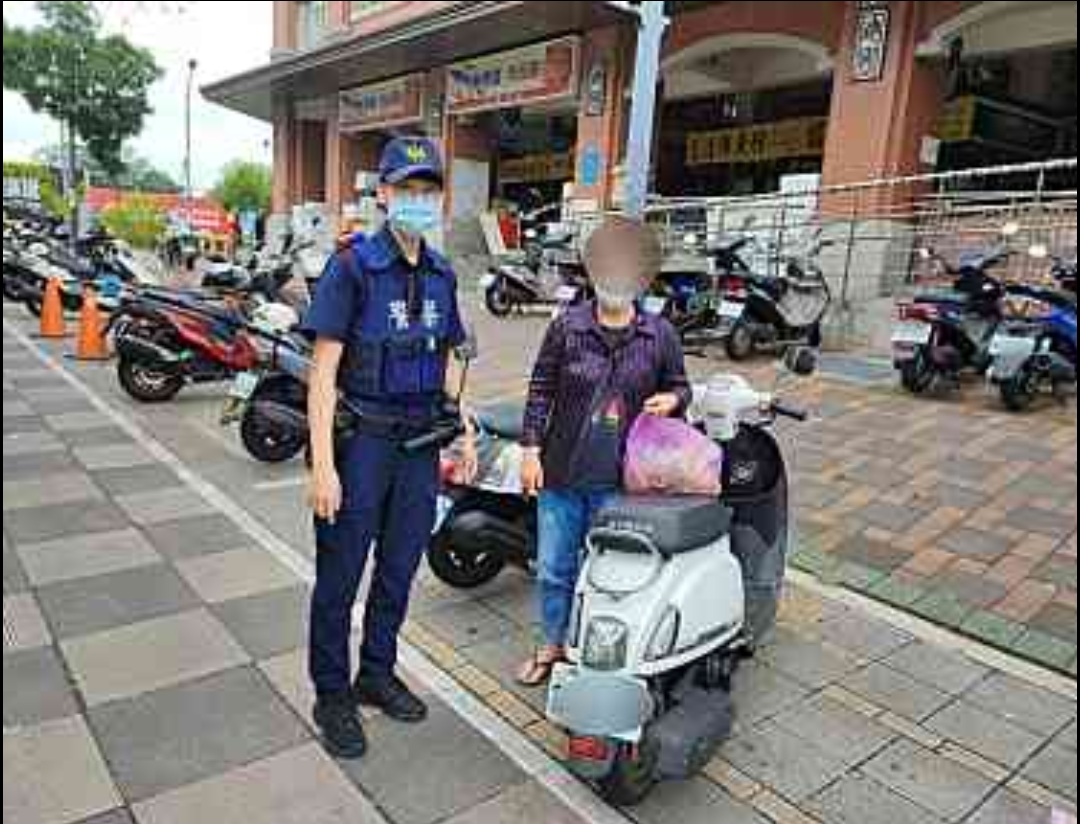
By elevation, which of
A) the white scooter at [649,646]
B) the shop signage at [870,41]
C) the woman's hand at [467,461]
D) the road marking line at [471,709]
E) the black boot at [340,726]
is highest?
the shop signage at [870,41]

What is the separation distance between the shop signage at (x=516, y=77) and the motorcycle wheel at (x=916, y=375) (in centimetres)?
899

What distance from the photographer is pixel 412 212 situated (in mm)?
2465

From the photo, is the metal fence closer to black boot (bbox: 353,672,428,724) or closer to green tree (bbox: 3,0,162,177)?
green tree (bbox: 3,0,162,177)

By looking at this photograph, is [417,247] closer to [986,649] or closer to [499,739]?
[499,739]

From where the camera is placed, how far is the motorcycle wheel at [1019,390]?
6.48 metres

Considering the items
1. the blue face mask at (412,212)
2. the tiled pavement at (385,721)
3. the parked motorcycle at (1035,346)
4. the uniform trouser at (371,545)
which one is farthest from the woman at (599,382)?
the parked motorcycle at (1035,346)

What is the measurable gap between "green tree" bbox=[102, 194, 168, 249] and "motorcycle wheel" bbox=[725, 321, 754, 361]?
16.9 meters

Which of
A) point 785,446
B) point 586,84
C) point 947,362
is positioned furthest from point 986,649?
point 586,84

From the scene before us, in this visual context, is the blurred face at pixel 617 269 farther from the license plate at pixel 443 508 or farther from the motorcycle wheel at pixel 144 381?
the motorcycle wheel at pixel 144 381

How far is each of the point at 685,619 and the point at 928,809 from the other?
0.89m

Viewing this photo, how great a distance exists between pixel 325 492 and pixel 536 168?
1908 centimetres

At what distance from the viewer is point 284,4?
22.2 m

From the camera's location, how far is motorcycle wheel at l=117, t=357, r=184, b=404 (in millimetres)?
6816

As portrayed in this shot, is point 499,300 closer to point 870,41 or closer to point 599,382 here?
point 870,41
